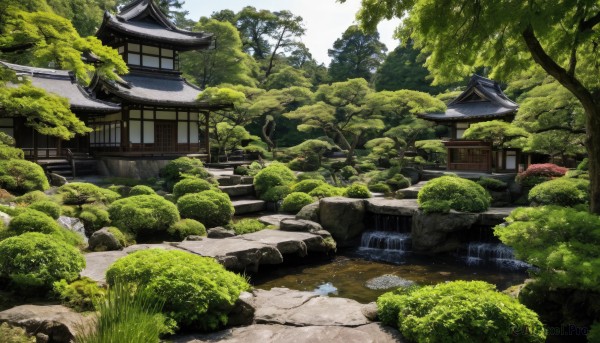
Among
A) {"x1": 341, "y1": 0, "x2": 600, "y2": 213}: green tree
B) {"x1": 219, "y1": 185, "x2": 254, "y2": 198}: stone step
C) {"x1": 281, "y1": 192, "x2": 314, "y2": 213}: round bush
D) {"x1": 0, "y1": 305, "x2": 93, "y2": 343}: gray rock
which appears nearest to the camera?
{"x1": 0, "y1": 305, "x2": 93, "y2": 343}: gray rock

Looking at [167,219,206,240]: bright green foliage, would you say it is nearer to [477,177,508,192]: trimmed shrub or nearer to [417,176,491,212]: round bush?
[417,176,491,212]: round bush

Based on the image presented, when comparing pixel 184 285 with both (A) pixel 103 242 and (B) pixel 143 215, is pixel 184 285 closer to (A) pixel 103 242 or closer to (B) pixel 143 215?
(A) pixel 103 242

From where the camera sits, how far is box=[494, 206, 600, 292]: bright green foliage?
249 inches

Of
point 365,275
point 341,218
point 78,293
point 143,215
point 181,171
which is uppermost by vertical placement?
point 181,171

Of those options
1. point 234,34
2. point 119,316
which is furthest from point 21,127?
point 234,34

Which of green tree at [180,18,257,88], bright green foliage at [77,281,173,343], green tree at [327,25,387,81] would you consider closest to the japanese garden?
bright green foliage at [77,281,173,343]

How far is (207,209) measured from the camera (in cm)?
1611

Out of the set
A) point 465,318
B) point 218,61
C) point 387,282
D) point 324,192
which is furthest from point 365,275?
point 218,61

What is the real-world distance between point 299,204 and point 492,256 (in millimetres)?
8019

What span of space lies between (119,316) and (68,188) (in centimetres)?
1259

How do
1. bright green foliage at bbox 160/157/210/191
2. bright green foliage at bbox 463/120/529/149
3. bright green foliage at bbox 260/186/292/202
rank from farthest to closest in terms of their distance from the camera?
bright green foliage at bbox 463/120/529/149 < bright green foliage at bbox 160/157/210/191 < bright green foliage at bbox 260/186/292/202

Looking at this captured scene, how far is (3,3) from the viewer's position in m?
8.38

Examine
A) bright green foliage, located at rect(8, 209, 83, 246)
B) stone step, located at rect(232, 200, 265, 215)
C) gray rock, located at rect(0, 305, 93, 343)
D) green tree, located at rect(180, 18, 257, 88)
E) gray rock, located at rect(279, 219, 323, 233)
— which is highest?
green tree, located at rect(180, 18, 257, 88)

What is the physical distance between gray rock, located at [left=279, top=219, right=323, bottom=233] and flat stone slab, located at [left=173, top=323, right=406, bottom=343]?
27.1 feet
